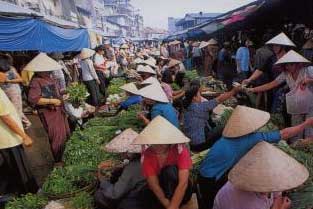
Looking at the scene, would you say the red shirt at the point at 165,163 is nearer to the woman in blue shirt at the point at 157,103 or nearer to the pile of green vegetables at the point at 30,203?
the pile of green vegetables at the point at 30,203

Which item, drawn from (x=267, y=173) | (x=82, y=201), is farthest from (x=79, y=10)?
(x=267, y=173)

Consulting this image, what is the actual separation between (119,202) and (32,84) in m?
2.74

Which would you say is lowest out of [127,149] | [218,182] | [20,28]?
[218,182]

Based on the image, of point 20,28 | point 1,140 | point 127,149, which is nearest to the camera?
point 127,149

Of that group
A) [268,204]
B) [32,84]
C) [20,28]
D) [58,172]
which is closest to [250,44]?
[20,28]

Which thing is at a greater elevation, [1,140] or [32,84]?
[32,84]

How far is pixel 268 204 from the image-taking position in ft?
7.93

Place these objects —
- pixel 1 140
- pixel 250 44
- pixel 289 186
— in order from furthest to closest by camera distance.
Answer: pixel 250 44
pixel 1 140
pixel 289 186

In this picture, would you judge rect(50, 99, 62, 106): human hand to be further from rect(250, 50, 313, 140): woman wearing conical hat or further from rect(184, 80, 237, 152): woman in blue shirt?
rect(250, 50, 313, 140): woman wearing conical hat

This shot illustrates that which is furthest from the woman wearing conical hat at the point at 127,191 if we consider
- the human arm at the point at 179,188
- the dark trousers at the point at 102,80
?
the dark trousers at the point at 102,80

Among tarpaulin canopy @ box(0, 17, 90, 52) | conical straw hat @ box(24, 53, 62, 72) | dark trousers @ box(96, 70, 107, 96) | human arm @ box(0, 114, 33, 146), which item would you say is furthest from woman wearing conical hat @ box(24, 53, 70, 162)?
dark trousers @ box(96, 70, 107, 96)

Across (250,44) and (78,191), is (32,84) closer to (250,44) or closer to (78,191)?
(78,191)

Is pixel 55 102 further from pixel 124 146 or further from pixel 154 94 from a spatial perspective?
pixel 124 146

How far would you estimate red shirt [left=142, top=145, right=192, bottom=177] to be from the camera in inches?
126
